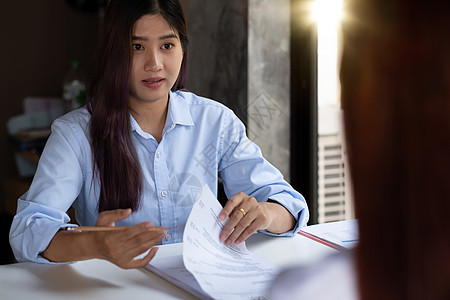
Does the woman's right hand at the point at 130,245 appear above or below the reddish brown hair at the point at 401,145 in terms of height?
below

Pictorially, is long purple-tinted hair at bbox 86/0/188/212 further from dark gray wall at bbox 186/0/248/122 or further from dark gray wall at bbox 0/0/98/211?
dark gray wall at bbox 0/0/98/211

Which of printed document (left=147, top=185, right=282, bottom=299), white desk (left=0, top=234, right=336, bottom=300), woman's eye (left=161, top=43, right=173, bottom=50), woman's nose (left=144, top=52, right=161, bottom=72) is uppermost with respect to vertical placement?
woman's eye (left=161, top=43, right=173, bottom=50)

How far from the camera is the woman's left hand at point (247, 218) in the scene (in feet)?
3.55

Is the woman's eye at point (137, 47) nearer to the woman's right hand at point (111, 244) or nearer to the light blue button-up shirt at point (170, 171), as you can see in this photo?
the light blue button-up shirt at point (170, 171)

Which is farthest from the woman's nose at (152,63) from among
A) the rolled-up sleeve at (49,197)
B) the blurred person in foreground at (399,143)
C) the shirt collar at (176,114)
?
the blurred person in foreground at (399,143)

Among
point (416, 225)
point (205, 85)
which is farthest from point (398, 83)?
point (205, 85)

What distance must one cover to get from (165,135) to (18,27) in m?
2.63

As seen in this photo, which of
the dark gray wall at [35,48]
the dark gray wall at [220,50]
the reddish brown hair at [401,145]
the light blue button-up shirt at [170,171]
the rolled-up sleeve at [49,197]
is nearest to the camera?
the reddish brown hair at [401,145]

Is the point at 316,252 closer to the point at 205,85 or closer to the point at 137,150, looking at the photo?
the point at 137,150

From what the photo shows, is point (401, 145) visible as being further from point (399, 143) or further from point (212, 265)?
point (212, 265)

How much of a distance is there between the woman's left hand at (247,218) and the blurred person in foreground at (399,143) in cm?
77

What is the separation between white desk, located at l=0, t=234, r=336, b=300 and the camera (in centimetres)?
87

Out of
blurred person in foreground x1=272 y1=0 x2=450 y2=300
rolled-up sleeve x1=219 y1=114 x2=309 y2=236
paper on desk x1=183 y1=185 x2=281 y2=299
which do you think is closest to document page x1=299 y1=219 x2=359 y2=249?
rolled-up sleeve x1=219 y1=114 x2=309 y2=236

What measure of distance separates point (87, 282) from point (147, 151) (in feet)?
1.87
